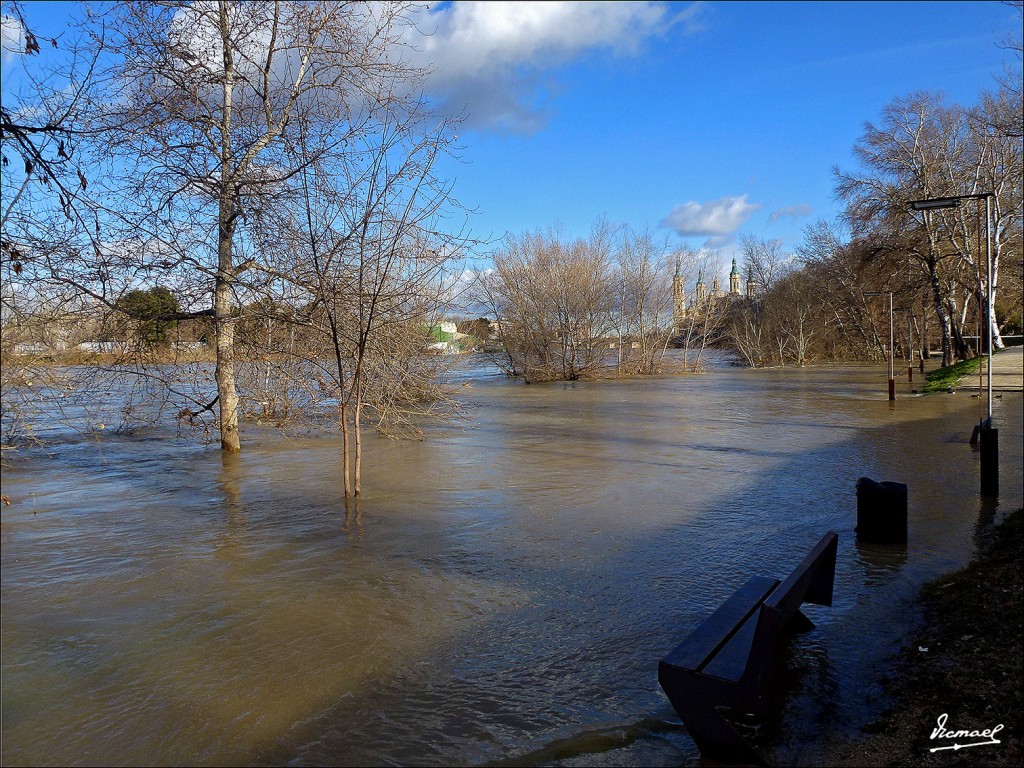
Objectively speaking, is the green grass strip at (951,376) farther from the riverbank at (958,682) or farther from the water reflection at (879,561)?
the riverbank at (958,682)

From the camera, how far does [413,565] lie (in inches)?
281

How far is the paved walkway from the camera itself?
2653 cm

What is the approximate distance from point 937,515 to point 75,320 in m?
8.81

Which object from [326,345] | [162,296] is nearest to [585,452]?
[326,345]

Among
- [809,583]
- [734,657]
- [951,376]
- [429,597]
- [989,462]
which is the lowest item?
[429,597]

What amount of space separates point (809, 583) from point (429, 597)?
3.04 m

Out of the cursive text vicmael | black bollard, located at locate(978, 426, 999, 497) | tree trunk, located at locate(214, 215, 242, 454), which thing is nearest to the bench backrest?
the cursive text vicmael

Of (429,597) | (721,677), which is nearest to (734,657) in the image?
(721,677)

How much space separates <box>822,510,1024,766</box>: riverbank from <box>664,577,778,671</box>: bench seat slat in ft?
2.41

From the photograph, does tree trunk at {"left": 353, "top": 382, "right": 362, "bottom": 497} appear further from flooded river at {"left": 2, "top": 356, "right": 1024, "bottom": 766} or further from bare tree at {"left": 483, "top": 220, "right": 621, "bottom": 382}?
bare tree at {"left": 483, "top": 220, "right": 621, "bottom": 382}

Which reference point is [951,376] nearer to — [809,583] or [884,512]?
[884,512]

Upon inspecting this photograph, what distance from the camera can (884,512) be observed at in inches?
291

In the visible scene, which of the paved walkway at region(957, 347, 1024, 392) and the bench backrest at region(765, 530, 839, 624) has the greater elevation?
the paved walkway at region(957, 347, 1024, 392)

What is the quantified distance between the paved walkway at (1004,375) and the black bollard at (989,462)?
65.3 ft
